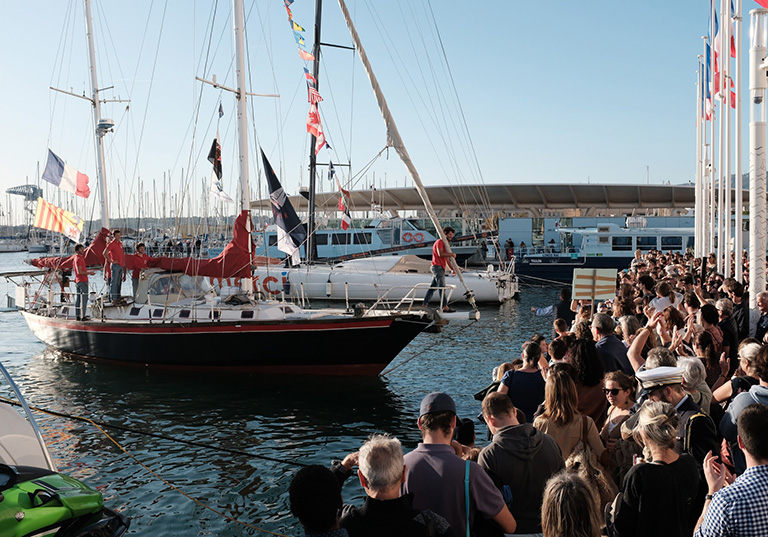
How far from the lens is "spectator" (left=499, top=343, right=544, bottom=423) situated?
6281mm

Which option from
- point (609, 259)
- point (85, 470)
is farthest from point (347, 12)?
point (609, 259)

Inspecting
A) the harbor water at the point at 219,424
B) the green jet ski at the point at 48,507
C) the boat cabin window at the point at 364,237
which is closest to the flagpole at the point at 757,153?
the harbor water at the point at 219,424

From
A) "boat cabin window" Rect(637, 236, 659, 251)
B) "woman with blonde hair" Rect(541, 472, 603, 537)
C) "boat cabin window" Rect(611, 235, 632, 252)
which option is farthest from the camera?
"boat cabin window" Rect(637, 236, 659, 251)

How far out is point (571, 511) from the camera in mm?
3090

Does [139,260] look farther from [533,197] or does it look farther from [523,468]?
[533,197]

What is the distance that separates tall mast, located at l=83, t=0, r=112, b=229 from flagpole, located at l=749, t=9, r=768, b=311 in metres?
16.7

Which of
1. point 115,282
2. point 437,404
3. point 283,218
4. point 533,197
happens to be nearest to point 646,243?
point 533,197

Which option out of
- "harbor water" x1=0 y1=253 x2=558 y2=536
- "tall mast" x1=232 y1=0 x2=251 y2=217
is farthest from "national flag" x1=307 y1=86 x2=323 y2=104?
"harbor water" x1=0 y1=253 x2=558 y2=536

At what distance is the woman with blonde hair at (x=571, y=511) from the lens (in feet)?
10.1

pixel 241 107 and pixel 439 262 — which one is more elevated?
pixel 241 107

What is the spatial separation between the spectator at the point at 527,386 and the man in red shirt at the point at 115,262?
529 inches

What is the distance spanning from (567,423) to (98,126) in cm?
2007

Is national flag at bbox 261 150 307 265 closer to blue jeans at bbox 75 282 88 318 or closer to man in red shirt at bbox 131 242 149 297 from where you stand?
man in red shirt at bbox 131 242 149 297

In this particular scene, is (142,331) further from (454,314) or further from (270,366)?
(454,314)
